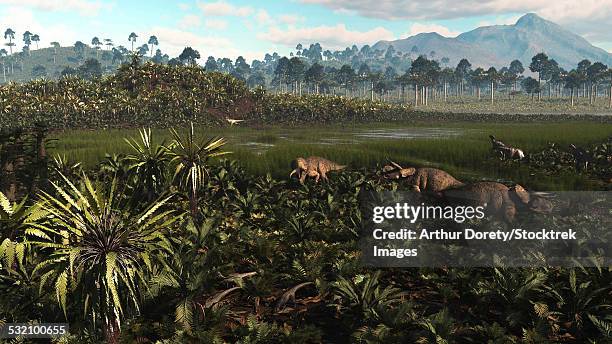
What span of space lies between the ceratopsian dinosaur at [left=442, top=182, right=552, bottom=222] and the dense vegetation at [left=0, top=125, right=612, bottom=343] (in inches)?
103

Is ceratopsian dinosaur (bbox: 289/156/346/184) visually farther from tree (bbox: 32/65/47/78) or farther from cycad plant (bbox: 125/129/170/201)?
tree (bbox: 32/65/47/78)

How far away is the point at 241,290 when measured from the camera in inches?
362

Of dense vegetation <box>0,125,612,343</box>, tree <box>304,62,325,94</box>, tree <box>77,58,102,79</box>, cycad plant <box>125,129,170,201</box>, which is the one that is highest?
tree <box>77,58,102,79</box>

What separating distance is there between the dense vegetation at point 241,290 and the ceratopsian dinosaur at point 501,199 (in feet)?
8.55

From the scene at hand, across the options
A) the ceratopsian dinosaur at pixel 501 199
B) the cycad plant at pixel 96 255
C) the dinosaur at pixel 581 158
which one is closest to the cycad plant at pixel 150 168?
the cycad plant at pixel 96 255

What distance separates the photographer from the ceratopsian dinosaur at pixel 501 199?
37.3 ft

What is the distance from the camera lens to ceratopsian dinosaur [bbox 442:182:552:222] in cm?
1136

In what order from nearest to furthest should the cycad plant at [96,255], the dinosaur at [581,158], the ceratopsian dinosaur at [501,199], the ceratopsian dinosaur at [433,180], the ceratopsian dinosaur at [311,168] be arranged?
the cycad plant at [96,255] → the ceratopsian dinosaur at [501,199] → the ceratopsian dinosaur at [433,180] → the ceratopsian dinosaur at [311,168] → the dinosaur at [581,158]

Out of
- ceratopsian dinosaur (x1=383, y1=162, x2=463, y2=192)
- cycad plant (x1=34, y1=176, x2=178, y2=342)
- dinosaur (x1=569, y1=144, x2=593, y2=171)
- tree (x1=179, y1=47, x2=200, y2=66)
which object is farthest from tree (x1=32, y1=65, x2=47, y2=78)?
cycad plant (x1=34, y1=176, x2=178, y2=342)

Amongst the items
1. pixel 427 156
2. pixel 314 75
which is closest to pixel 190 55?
pixel 314 75

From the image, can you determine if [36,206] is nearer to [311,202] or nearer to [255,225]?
[255,225]

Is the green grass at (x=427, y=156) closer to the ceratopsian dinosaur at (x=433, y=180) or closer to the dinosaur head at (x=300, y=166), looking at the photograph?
the dinosaur head at (x=300, y=166)

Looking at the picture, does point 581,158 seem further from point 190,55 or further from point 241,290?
point 190,55

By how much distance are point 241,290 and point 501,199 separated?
719cm
